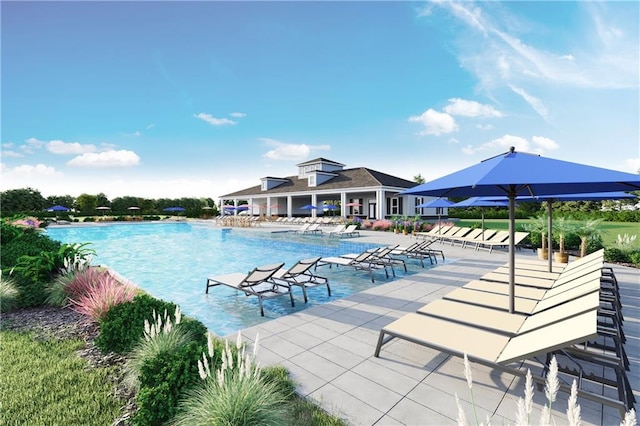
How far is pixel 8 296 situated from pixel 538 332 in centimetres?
898

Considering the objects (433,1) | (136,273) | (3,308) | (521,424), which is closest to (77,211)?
(136,273)

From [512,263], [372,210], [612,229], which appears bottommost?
[612,229]

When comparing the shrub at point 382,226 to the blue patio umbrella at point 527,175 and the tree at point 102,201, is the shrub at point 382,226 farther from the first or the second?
the tree at point 102,201

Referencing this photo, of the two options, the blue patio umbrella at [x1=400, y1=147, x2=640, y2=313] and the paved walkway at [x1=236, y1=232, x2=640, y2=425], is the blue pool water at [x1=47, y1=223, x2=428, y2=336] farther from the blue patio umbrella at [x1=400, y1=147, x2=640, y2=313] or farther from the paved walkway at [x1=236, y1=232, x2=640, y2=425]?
the blue patio umbrella at [x1=400, y1=147, x2=640, y2=313]

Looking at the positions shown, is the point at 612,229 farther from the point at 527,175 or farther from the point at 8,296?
the point at 8,296

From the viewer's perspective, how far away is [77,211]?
51812mm

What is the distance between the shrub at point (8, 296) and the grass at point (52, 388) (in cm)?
199

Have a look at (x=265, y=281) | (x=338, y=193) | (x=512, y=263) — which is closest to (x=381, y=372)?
(x=512, y=263)

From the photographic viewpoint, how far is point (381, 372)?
364 cm

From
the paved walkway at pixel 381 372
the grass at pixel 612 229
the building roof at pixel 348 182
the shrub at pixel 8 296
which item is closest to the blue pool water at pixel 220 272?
the paved walkway at pixel 381 372

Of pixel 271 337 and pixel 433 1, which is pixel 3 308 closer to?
pixel 271 337

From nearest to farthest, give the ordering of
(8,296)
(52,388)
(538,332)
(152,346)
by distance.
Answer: (538,332) < (52,388) < (152,346) < (8,296)

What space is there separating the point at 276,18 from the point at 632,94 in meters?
18.0

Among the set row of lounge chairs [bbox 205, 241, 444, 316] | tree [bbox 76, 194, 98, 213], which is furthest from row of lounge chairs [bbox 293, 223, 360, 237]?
tree [bbox 76, 194, 98, 213]
